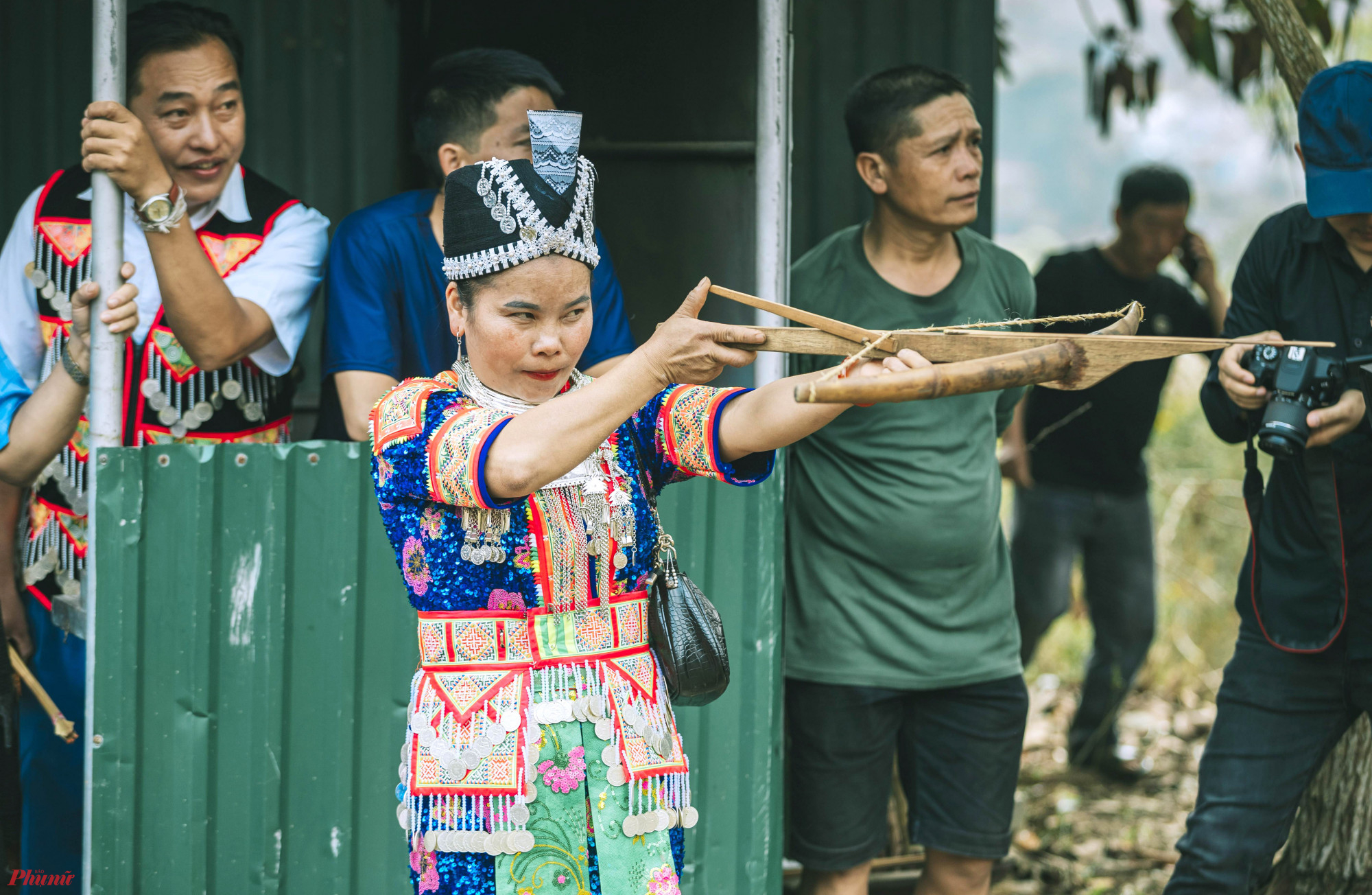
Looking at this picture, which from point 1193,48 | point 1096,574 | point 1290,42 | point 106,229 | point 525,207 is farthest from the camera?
point 1096,574

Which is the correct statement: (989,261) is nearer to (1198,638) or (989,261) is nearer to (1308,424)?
(1308,424)

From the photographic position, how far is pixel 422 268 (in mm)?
2867

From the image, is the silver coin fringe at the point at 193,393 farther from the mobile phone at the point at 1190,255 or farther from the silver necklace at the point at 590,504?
the mobile phone at the point at 1190,255

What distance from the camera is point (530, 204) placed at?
1.85m

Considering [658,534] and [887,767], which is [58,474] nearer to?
[658,534]

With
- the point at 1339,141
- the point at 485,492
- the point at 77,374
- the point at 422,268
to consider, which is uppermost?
the point at 1339,141

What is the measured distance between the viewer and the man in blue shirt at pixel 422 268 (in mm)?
2746

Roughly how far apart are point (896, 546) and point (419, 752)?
56.9 inches

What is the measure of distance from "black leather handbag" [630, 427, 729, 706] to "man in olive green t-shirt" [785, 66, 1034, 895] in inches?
41.1

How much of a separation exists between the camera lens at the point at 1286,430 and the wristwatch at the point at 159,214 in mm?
2230

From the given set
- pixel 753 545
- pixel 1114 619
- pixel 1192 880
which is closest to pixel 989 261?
pixel 753 545

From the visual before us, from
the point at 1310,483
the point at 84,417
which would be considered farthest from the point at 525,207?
the point at 1310,483

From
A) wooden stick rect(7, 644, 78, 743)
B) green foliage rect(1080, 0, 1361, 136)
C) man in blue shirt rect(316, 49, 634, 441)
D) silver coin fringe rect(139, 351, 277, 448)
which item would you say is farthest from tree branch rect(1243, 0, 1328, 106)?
wooden stick rect(7, 644, 78, 743)

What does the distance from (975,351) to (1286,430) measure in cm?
108
